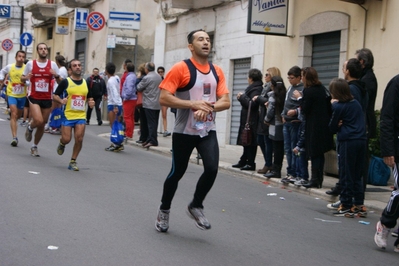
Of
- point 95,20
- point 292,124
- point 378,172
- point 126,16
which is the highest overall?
point 126,16

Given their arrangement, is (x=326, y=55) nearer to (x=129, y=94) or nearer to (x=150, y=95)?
(x=150, y=95)

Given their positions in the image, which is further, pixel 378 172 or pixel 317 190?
pixel 378 172

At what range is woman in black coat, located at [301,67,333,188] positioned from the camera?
1063 centimetres

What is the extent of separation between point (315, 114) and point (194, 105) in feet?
14.4

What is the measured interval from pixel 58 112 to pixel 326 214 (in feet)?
26.0

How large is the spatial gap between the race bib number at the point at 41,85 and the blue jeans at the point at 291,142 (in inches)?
186

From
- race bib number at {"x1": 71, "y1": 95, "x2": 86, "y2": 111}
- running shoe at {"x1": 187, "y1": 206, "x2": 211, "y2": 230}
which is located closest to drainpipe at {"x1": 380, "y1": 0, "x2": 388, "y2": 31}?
race bib number at {"x1": 71, "y1": 95, "x2": 86, "y2": 111}

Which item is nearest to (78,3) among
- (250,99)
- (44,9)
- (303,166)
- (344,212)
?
(44,9)

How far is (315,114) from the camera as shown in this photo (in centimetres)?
1066

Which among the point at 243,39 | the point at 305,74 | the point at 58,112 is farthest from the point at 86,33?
the point at 305,74

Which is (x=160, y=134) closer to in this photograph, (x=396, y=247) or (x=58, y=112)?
(x=58, y=112)

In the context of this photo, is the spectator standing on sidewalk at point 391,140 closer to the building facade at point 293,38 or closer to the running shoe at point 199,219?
the running shoe at point 199,219

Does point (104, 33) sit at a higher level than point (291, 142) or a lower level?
higher

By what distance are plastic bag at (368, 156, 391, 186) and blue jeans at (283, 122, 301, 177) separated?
1332 mm
